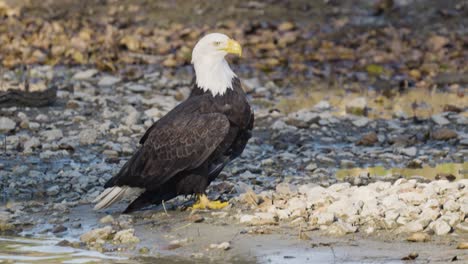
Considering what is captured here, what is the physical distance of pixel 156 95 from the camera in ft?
47.8

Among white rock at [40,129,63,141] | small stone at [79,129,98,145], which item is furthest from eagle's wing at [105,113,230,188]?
white rock at [40,129,63,141]

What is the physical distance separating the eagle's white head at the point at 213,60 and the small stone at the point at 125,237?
4.84 feet

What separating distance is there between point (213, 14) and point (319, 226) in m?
11.7

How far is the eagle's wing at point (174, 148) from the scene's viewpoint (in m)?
9.13

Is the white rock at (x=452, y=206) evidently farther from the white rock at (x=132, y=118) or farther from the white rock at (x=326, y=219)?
the white rock at (x=132, y=118)

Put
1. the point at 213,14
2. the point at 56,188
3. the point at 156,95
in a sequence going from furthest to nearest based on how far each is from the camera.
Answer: the point at 213,14 < the point at 156,95 < the point at 56,188

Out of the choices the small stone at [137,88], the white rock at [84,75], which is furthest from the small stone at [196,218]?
the white rock at [84,75]

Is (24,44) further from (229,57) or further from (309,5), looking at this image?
(309,5)

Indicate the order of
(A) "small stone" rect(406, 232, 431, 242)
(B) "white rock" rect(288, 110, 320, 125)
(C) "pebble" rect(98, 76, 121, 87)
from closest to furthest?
(A) "small stone" rect(406, 232, 431, 242), (B) "white rock" rect(288, 110, 320, 125), (C) "pebble" rect(98, 76, 121, 87)

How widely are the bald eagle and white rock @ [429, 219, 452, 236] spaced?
182 centimetres

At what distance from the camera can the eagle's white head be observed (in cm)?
943

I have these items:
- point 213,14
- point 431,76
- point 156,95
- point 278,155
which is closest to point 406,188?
point 278,155

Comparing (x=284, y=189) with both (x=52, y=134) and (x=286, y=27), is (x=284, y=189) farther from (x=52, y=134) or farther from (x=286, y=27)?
(x=286, y=27)

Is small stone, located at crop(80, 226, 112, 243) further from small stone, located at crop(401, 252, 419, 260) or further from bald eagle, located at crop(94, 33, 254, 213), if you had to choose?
small stone, located at crop(401, 252, 419, 260)
